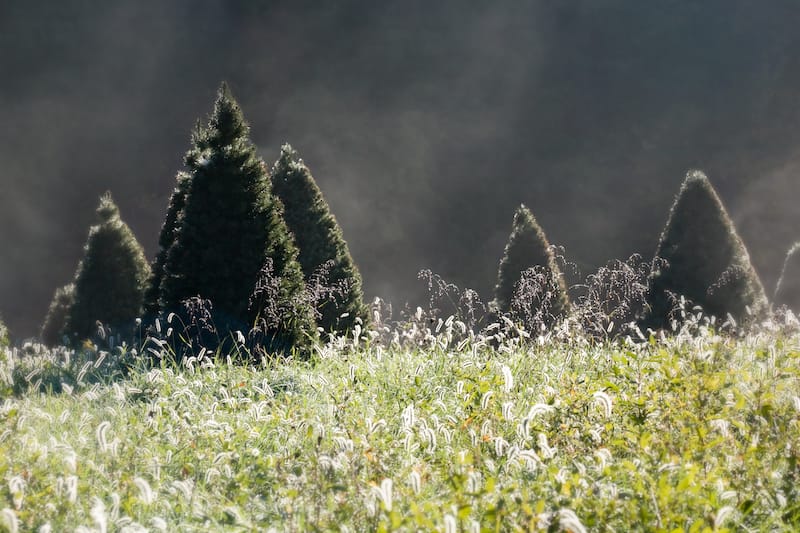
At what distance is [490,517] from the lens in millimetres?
3309

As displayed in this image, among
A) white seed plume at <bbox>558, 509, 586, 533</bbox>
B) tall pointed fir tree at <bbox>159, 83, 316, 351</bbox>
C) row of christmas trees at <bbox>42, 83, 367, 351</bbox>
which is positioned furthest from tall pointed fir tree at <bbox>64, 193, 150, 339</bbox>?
white seed plume at <bbox>558, 509, 586, 533</bbox>

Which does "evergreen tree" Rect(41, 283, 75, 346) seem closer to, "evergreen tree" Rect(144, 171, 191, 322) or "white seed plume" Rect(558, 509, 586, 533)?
"evergreen tree" Rect(144, 171, 191, 322)

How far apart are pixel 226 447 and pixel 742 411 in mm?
4014

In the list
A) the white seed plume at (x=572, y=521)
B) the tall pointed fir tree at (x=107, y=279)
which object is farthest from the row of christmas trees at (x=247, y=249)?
the white seed plume at (x=572, y=521)

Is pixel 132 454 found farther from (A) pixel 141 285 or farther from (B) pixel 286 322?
(A) pixel 141 285

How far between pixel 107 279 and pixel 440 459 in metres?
17.4

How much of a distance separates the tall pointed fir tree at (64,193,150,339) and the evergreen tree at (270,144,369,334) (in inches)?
220

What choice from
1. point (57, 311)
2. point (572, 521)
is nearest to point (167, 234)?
point (57, 311)

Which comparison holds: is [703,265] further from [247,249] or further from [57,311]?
[57,311]

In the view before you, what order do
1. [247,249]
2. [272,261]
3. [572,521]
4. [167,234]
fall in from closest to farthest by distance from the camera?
[572,521] < [272,261] < [247,249] < [167,234]

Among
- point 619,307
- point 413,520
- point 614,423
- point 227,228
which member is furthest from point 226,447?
point 227,228

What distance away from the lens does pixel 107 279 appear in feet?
66.7

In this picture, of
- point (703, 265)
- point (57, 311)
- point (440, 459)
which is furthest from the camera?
point (57, 311)

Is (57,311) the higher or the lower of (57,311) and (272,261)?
the higher
